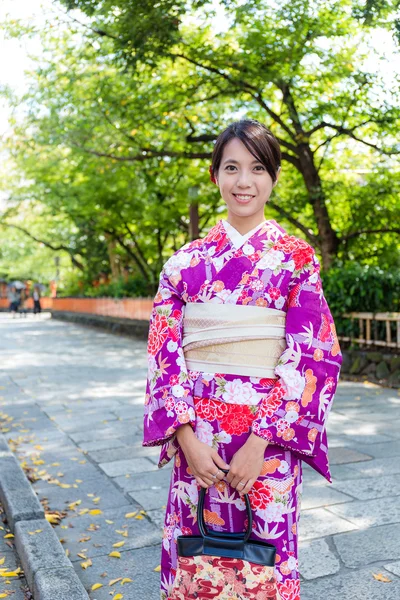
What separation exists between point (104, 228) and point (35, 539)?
1837 centimetres

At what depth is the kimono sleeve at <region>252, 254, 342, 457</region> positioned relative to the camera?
1.94m

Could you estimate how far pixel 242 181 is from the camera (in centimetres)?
208

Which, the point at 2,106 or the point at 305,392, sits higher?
the point at 2,106

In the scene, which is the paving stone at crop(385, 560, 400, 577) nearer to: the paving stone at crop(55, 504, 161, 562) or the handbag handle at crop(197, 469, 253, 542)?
the paving stone at crop(55, 504, 161, 562)

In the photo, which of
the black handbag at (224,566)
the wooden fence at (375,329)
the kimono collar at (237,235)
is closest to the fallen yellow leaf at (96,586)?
the black handbag at (224,566)

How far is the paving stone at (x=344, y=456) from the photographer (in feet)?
16.7

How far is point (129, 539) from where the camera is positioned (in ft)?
12.1

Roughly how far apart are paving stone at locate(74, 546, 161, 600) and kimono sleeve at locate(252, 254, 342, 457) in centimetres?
151

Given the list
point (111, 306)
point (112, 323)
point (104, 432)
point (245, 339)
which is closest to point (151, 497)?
point (104, 432)

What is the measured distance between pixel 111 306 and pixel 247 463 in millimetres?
21208

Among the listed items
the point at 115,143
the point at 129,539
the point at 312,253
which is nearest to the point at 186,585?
the point at 312,253

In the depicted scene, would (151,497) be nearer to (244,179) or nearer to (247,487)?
(247,487)

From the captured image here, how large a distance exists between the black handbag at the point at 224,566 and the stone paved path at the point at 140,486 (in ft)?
3.87

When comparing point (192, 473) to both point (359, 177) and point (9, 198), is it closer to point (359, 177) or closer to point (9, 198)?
point (359, 177)
